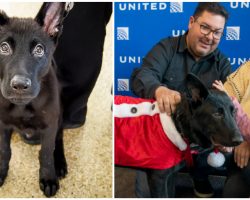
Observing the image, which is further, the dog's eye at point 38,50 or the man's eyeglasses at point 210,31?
the man's eyeglasses at point 210,31

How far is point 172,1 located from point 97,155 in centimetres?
51

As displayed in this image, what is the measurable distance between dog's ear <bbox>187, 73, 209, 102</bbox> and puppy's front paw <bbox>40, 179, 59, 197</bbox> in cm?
45

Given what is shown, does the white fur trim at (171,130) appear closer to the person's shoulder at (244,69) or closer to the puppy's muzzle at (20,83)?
the person's shoulder at (244,69)

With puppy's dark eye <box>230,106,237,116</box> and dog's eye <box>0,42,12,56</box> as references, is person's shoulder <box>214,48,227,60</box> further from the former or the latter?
dog's eye <box>0,42,12,56</box>

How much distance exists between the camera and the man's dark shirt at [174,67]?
87 centimetres

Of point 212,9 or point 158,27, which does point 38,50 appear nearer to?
point 158,27

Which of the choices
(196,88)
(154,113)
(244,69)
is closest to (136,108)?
A: (154,113)

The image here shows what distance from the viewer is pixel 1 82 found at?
0.72 meters

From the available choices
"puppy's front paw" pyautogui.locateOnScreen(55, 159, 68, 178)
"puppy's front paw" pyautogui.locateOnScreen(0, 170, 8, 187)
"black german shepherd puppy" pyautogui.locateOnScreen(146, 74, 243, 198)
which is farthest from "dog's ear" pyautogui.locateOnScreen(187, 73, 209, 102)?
"puppy's front paw" pyautogui.locateOnScreen(0, 170, 8, 187)

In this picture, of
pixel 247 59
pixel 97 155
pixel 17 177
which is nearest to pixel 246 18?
pixel 247 59

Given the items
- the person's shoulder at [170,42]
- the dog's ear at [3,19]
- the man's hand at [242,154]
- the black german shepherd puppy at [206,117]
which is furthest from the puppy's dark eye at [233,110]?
the dog's ear at [3,19]

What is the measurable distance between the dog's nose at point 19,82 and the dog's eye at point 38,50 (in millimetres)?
70

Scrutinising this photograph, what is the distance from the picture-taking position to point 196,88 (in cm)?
78

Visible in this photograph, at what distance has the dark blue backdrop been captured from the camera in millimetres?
861
